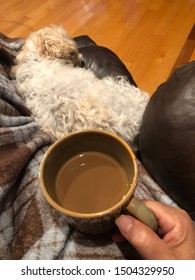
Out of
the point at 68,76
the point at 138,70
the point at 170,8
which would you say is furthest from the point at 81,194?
the point at 170,8

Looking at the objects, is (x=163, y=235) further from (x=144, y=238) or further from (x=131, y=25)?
(x=131, y=25)

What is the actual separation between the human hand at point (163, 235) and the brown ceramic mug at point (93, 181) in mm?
20

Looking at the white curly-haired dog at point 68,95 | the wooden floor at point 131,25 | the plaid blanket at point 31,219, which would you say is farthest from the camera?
the wooden floor at point 131,25

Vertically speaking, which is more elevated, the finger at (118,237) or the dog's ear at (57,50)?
the dog's ear at (57,50)

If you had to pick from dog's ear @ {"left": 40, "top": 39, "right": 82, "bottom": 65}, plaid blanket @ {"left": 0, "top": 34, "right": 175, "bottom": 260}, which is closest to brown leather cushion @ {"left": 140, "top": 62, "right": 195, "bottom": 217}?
plaid blanket @ {"left": 0, "top": 34, "right": 175, "bottom": 260}

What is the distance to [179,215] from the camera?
64cm

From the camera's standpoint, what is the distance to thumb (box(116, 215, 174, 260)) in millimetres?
545

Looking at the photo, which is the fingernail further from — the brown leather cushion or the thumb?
the brown leather cushion

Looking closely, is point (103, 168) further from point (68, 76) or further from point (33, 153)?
point (68, 76)

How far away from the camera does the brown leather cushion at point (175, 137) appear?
2.50 ft

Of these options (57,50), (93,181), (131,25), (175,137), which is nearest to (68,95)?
(57,50)

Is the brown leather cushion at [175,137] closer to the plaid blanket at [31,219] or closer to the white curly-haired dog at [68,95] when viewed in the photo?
the plaid blanket at [31,219]

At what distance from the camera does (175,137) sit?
0.78 m

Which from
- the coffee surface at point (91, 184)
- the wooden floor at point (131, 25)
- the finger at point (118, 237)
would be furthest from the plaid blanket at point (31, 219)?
the wooden floor at point (131, 25)
